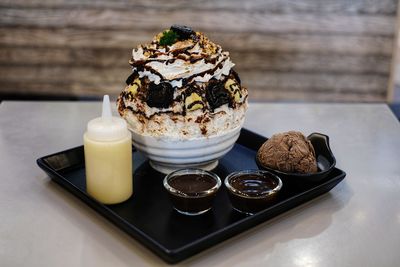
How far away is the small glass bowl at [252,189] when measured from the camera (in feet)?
3.95

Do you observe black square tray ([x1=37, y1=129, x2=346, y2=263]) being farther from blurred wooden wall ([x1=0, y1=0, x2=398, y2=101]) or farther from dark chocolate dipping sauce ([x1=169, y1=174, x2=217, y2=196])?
blurred wooden wall ([x1=0, y1=0, x2=398, y2=101])

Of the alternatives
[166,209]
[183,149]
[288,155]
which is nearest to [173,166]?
[183,149]

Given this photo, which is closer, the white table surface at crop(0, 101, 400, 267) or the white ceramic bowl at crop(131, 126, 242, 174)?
the white table surface at crop(0, 101, 400, 267)

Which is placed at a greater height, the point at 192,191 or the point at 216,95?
the point at 216,95

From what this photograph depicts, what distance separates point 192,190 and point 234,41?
2.28 m

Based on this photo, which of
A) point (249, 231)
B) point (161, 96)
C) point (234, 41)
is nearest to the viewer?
point (249, 231)

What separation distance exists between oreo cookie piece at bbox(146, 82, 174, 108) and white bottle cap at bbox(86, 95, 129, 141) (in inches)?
5.0

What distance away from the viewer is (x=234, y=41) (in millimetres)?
3377

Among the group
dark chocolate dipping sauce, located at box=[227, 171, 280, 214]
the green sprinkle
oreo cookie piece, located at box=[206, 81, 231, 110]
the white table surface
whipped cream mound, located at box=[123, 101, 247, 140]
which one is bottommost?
the white table surface

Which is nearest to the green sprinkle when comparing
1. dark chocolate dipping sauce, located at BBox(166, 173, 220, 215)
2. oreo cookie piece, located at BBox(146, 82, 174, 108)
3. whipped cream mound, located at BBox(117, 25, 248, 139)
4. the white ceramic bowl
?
whipped cream mound, located at BBox(117, 25, 248, 139)

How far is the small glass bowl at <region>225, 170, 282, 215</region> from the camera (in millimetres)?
1203

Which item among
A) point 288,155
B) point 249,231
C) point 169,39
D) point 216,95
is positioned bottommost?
point 249,231

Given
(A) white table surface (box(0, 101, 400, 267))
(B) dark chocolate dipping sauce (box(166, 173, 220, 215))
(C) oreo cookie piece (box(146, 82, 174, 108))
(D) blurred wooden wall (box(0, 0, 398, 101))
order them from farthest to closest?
(D) blurred wooden wall (box(0, 0, 398, 101)) → (C) oreo cookie piece (box(146, 82, 174, 108)) → (B) dark chocolate dipping sauce (box(166, 173, 220, 215)) → (A) white table surface (box(0, 101, 400, 267))

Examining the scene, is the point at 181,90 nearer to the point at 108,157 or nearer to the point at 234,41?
the point at 108,157
